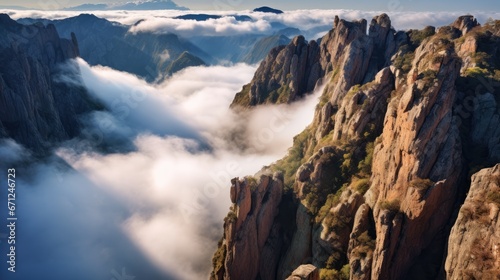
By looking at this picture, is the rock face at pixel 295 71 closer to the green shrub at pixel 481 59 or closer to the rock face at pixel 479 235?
the green shrub at pixel 481 59

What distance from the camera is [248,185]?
76.4m

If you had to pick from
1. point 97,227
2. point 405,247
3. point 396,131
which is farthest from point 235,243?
point 97,227

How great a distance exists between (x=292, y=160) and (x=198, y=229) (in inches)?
2084

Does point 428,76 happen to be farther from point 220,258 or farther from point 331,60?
point 331,60

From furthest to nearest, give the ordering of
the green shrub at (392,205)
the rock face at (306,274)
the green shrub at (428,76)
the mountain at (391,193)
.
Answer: the green shrub at (428,76)
the green shrub at (392,205)
the mountain at (391,193)
the rock face at (306,274)

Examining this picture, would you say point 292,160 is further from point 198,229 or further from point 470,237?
point 470,237

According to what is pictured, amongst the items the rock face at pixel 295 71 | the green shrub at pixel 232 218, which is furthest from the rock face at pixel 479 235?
the rock face at pixel 295 71

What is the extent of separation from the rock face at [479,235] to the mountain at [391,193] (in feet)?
0.44

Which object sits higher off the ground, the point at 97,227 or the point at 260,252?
the point at 260,252

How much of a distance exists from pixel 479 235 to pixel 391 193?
17.0 metres

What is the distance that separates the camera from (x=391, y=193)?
57875mm

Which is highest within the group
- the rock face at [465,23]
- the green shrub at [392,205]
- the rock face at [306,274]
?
the rock face at [465,23]

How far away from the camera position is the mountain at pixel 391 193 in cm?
4747

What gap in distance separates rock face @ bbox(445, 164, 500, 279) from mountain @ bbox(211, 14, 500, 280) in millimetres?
133
